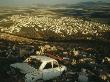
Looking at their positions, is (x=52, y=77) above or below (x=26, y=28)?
above

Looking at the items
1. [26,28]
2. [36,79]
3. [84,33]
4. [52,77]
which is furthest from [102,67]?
[26,28]

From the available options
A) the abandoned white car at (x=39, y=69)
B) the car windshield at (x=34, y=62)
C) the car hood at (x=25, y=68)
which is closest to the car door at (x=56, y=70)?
the abandoned white car at (x=39, y=69)

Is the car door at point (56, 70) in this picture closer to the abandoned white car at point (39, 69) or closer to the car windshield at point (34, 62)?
the abandoned white car at point (39, 69)

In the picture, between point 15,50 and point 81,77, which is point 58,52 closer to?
point 15,50

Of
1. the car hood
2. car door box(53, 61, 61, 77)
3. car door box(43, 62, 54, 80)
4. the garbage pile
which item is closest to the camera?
the car hood

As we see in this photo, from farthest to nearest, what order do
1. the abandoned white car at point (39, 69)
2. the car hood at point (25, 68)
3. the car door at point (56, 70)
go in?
the car door at point (56, 70) < the car hood at point (25, 68) < the abandoned white car at point (39, 69)

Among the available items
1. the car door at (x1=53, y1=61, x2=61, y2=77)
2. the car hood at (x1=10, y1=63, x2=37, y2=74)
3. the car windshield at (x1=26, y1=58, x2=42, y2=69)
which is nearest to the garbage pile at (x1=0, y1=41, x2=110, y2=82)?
the car door at (x1=53, y1=61, x2=61, y2=77)

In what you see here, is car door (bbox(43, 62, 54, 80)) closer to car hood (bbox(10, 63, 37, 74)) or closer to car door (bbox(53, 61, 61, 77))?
car door (bbox(53, 61, 61, 77))

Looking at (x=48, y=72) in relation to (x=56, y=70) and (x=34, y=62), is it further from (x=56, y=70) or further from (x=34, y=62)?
(x=34, y=62)
